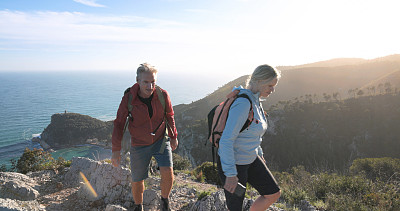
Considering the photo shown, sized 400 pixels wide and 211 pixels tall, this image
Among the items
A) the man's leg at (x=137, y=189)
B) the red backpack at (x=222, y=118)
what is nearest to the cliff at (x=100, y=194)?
the man's leg at (x=137, y=189)

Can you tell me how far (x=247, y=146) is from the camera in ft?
6.48

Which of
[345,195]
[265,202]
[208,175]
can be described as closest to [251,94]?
[265,202]

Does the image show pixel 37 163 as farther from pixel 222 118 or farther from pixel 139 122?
pixel 222 118

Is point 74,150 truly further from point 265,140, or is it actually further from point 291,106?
point 291,106

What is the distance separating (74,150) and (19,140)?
21497 millimetres

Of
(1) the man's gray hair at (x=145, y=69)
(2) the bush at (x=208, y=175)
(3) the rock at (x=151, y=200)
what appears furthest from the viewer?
(2) the bush at (x=208, y=175)

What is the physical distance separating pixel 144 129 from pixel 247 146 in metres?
1.38

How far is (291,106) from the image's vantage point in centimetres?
4769

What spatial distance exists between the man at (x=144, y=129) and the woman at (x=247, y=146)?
44.8 inches

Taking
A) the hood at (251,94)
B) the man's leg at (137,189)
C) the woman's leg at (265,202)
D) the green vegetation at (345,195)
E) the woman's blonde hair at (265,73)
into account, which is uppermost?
the woman's blonde hair at (265,73)

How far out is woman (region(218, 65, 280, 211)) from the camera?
1.82m

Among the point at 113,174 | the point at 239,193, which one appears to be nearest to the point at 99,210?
the point at 113,174

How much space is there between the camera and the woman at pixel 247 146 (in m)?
1.82

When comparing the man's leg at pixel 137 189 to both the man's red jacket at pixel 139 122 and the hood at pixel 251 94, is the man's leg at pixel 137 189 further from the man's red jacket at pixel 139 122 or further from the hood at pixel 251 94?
the hood at pixel 251 94
